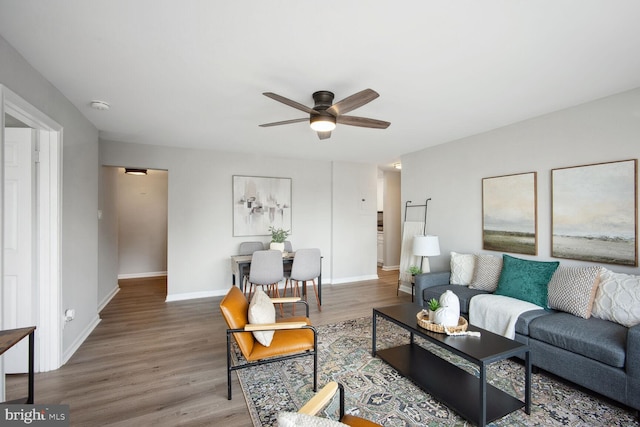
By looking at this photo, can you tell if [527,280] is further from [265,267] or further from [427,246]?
[265,267]

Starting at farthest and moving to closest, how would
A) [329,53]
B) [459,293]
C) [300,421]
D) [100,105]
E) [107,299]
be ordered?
[107,299]
[459,293]
[100,105]
[329,53]
[300,421]

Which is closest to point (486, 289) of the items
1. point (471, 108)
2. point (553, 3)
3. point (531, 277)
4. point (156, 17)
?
point (531, 277)

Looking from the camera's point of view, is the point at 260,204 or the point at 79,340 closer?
the point at 79,340

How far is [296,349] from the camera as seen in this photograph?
2262 millimetres

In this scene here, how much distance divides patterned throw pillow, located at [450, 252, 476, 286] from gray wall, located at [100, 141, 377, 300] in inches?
100.0

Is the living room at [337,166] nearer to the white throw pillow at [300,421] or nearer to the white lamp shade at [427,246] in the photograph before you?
the white lamp shade at [427,246]

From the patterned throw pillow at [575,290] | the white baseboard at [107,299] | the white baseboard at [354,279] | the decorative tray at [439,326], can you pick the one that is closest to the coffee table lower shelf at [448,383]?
the decorative tray at [439,326]

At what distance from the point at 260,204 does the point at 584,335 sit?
4527 mm

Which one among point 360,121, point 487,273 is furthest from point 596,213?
point 360,121

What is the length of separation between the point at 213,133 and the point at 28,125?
1.92 m

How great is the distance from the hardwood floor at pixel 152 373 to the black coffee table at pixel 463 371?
4.30 ft

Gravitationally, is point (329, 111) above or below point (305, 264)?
above

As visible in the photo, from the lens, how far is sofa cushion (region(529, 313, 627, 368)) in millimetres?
2057

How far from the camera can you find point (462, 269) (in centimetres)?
378
